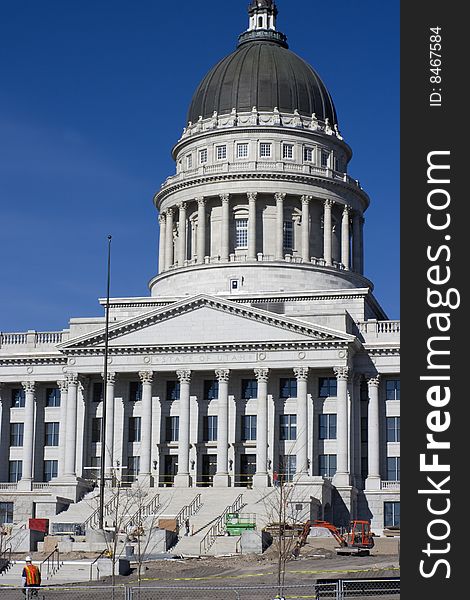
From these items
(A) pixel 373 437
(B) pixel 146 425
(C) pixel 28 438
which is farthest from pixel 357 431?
(C) pixel 28 438

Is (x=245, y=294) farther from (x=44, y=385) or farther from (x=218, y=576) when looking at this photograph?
(x=218, y=576)

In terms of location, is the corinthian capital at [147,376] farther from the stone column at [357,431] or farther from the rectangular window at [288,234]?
the rectangular window at [288,234]

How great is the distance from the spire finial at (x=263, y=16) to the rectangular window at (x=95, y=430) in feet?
150

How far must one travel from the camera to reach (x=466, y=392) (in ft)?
53.0

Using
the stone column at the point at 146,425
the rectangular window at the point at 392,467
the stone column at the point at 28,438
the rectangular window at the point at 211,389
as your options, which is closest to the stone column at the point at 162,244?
the stone column at the point at 28,438

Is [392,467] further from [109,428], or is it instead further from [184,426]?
[109,428]

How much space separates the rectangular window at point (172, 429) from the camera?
8912 centimetres

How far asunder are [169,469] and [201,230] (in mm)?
24694

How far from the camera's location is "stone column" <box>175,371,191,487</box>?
85812mm

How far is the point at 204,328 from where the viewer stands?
8775cm

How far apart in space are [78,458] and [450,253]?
75.8 m

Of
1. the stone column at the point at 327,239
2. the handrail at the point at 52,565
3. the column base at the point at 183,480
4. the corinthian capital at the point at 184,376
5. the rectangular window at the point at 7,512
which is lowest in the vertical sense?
the handrail at the point at 52,565

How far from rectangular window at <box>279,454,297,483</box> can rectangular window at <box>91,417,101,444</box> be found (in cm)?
1397

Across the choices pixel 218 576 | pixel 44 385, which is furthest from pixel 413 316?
pixel 44 385
